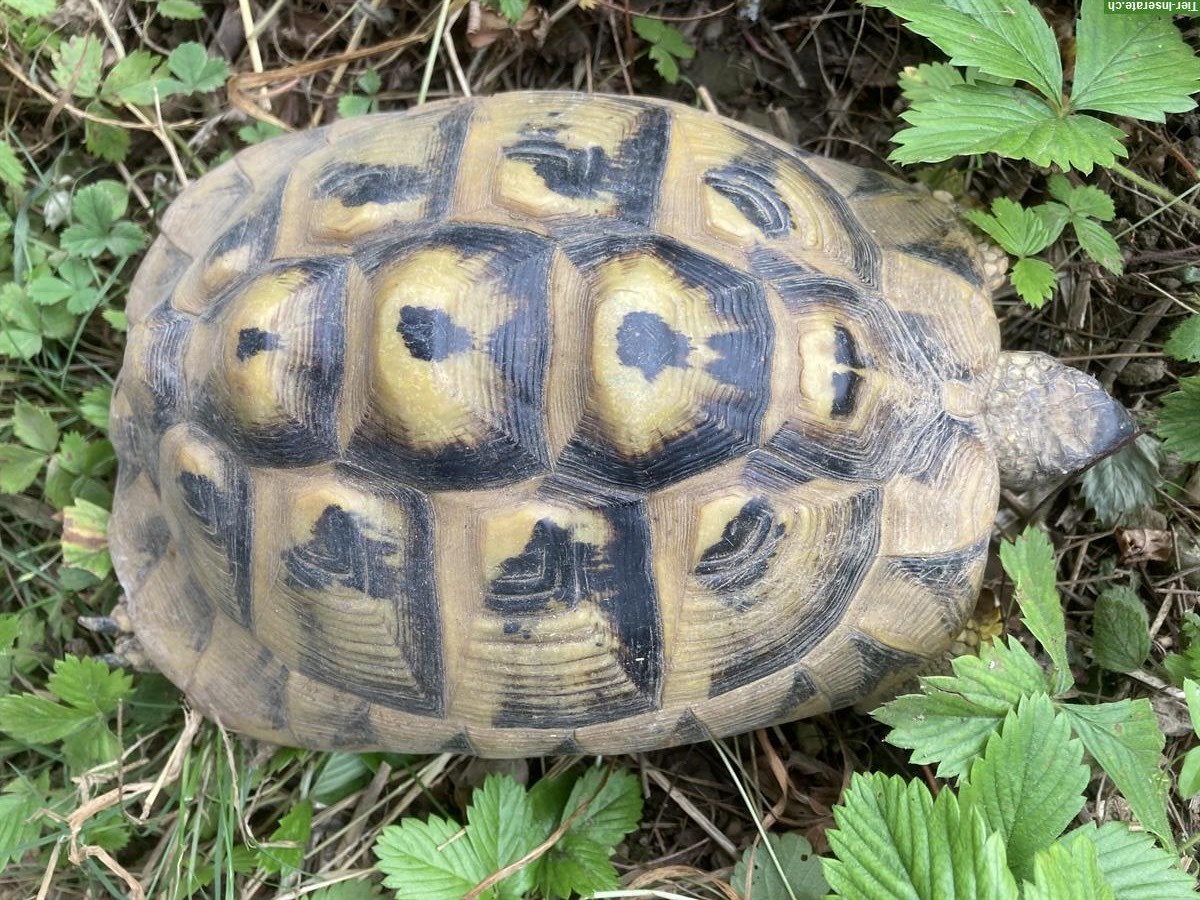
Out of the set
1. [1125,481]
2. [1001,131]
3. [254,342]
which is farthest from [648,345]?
[1125,481]

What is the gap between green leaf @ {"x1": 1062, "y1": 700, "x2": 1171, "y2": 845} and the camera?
167 cm

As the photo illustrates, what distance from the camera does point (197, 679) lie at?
2.07 meters

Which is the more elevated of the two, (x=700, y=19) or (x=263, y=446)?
(x=700, y=19)

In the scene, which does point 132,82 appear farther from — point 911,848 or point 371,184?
point 911,848

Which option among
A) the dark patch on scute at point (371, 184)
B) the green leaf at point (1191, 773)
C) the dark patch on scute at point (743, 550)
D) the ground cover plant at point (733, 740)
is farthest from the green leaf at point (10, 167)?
the green leaf at point (1191, 773)

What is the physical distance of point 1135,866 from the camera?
1.61m

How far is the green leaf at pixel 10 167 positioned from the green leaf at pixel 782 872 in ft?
8.84

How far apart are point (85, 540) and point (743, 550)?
177 cm

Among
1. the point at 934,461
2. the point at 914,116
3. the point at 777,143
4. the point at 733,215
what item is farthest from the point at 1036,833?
the point at 777,143

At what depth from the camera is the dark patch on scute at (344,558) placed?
1.66 metres

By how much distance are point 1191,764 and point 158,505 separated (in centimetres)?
228

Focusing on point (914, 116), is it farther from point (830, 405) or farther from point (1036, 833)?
point (1036, 833)

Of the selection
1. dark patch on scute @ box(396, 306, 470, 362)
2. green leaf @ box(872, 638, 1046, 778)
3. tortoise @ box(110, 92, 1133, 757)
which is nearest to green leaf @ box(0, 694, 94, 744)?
tortoise @ box(110, 92, 1133, 757)

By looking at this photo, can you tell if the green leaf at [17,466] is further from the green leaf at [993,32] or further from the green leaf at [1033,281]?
the green leaf at [1033,281]
